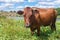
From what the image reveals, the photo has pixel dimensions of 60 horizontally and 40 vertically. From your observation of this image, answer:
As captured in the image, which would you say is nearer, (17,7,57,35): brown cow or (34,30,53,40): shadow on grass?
(17,7,57,35): brown cow

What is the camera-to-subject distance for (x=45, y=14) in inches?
393

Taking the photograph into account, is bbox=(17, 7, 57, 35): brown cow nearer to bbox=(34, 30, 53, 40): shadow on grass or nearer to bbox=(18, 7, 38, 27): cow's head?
bbox=(18, 7, 38, 27): cow's head

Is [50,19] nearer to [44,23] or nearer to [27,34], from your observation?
[44,23]

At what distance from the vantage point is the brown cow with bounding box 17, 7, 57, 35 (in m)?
8.66

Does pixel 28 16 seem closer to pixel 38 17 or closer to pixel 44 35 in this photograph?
pixel 38 17

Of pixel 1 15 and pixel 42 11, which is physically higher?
pixel 42 11

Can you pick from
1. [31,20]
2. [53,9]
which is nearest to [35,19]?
[31,20]

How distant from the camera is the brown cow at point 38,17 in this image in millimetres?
8664

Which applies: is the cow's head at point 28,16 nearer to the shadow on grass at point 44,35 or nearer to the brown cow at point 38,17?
the brown cow at point 38,17

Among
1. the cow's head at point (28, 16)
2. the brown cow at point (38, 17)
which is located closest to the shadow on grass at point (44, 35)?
the brown cow at point (38, 17)

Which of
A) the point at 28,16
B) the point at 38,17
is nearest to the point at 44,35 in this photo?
the point at 38,17

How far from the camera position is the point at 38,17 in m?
9.31

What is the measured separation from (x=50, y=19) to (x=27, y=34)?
1.79m

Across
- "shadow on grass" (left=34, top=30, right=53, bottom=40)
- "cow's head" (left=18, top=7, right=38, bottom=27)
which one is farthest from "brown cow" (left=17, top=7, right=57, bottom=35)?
"shadow on grass" (left=34, top=30, right=53, bottom=40)
